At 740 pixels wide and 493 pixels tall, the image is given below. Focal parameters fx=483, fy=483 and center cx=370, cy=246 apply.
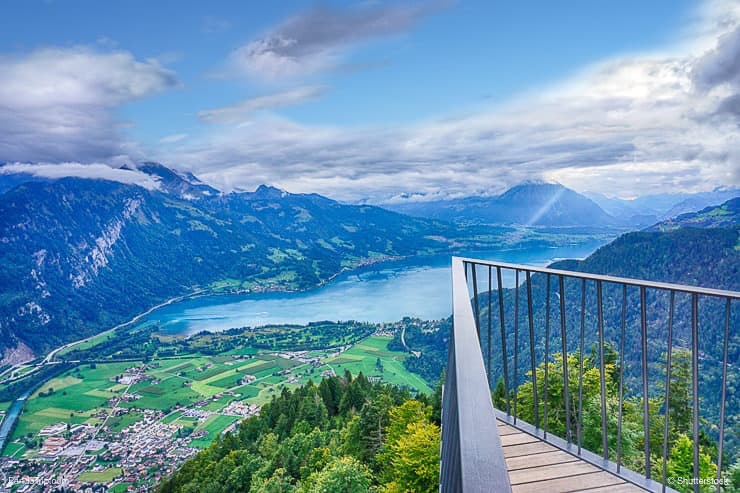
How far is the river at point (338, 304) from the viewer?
88000 millimetres

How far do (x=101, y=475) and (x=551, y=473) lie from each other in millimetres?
49292

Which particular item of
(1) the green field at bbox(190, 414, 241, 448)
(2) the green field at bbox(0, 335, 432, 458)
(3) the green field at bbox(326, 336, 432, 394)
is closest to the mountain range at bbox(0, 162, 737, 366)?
(2) the green field at bbox(0, 335, 432, 458)

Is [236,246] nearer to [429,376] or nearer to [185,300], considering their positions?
[185,300]

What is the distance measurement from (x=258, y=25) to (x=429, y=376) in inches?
1787

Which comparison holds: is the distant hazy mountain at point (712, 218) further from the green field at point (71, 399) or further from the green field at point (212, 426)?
the green field at point (71, 399)

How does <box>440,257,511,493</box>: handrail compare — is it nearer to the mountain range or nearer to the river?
the river

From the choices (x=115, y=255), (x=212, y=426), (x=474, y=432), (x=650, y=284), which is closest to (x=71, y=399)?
(x=212, y=426)

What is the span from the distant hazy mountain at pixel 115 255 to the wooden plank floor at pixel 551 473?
369ft

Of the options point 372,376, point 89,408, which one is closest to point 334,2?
point 372,376

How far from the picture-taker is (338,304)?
98812 mm

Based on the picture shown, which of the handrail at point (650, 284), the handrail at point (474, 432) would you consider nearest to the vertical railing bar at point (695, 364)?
the handrail at point (650, 284)

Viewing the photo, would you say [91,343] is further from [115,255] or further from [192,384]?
[115,255]

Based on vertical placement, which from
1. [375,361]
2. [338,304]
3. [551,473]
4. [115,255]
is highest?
[551,473]

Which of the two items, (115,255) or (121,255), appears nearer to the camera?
(115,255)
